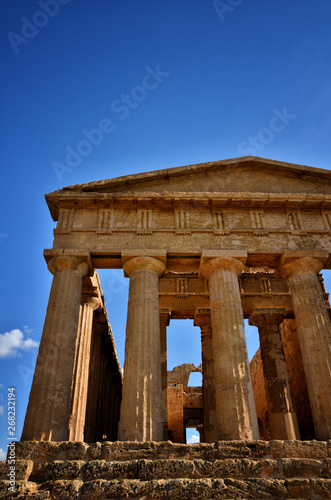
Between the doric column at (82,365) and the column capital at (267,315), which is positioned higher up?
the column capital at (267,315)

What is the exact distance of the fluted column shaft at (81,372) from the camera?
14.2m

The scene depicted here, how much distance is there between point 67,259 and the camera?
13977mm

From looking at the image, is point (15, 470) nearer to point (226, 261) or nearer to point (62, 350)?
point (62, 350)

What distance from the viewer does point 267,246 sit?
14.7m

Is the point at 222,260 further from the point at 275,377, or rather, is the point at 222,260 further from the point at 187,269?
the point at 275,377

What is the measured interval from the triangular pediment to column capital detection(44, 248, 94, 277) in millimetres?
2267

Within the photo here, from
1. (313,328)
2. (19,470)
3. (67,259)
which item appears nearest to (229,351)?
(313,328)

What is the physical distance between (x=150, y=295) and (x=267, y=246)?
454 centimetres

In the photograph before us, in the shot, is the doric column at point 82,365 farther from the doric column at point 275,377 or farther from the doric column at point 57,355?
the doric column at point 275,377

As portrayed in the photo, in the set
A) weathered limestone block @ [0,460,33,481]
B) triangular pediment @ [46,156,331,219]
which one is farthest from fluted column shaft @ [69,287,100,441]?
weathered limestone block @ [0,460,33,481]

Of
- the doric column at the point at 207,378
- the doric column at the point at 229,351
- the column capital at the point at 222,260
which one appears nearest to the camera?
the doric column at the point at 229,351

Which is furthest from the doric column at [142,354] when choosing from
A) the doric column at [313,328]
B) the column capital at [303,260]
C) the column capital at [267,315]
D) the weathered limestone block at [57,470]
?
the column capital at [267,315]

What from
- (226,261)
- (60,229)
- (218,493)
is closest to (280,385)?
(226,261)

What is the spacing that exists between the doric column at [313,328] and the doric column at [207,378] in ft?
17.5
